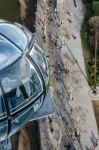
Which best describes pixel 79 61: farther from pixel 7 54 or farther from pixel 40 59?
pixel 7 54

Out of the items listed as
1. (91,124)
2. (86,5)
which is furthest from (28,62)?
(86,5)

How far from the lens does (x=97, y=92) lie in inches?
1459

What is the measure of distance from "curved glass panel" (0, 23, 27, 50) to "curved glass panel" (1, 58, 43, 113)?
0.63 meters

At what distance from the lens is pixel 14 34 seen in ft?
50.2

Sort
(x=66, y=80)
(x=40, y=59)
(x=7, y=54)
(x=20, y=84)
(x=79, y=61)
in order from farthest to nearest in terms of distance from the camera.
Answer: (x=79, y=61)
(x=66, y=80)
(x=40, y=59)
(x=20, y=84)
(x=7, y=54)

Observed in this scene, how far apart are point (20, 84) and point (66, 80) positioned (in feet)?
75.1

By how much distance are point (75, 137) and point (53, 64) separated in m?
7.67

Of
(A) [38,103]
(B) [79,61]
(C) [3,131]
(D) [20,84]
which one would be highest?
(D) [20,84]

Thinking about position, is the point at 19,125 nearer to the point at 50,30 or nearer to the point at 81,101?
the point at 81,101

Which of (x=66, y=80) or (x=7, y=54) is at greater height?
(x=7, y=54)

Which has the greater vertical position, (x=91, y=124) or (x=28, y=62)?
(x=28, y=62)

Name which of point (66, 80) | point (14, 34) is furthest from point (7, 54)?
point (66, 80)

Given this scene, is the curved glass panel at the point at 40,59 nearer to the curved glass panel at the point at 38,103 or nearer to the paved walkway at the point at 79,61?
the curved glass panel at the point at 38,103

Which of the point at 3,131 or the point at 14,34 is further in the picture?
the point at 14,34
